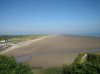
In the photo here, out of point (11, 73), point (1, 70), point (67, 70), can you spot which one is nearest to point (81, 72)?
point (67, 70)

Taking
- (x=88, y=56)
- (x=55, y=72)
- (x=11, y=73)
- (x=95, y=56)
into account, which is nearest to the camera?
(x=11, y=73)

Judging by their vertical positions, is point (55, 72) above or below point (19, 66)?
below

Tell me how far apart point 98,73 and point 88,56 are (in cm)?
830

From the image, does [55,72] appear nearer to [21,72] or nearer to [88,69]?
[21,72]

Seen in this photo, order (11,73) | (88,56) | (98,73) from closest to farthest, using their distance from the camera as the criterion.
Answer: (98,73)
(11,73)
(88,56)

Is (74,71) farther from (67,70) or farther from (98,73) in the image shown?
(98,73)

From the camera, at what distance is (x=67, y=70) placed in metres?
9.92

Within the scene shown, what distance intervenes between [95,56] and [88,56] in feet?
5.00

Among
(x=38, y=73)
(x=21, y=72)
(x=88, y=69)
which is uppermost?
(x=88, y=69)

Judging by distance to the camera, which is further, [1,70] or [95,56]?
[95,56]

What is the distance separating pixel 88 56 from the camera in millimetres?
17000

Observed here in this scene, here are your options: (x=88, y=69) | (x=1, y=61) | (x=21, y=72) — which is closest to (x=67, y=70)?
(x=88, y=69)

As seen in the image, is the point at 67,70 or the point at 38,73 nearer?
the point at 67,70

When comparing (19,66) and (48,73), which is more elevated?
(19,66)
